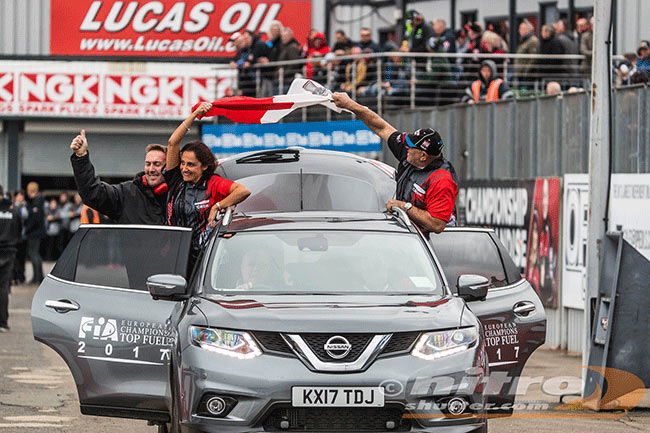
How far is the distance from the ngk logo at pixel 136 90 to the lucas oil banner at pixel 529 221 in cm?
1827

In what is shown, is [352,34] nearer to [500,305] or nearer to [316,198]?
[316,198]

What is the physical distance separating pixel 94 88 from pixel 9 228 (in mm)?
17186

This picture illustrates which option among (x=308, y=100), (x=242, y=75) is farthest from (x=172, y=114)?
(x=308, y=100)

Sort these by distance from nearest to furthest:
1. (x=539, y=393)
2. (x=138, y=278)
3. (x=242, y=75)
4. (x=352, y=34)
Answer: (x=138, y=278) → (x=539, y=393) → (x=242, y=75) → (x=352, y=34)

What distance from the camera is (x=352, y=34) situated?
111ft

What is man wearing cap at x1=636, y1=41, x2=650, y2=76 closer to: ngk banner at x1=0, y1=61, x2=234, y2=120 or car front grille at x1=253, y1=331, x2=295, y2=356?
car front grille at x1=253, y1=331, x2=295, y2=356

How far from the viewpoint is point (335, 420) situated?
709 centimetres

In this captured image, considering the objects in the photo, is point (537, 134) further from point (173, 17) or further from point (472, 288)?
point (173, 17)

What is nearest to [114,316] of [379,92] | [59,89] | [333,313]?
[333,313]

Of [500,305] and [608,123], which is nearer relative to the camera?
[500,305]

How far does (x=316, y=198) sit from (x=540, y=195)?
231 inches

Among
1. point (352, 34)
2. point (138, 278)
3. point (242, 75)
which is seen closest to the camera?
point (138, 278)

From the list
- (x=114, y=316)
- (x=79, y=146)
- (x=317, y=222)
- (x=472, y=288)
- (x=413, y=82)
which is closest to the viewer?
(x=472, y=288)

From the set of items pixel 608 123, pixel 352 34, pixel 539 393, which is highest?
pixel 352 34
